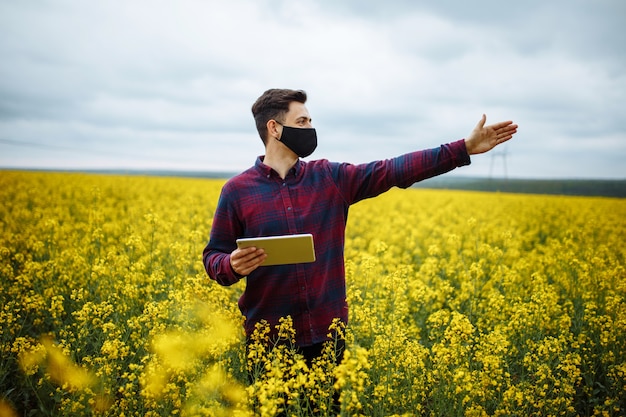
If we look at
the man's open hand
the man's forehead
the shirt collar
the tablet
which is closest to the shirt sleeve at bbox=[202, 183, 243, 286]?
the shirt collar

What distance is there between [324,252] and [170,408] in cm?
144

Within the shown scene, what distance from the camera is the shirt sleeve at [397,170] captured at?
2.57 meters

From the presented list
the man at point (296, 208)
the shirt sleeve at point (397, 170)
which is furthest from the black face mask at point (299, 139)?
the shirt sleeve at point (397, 170)

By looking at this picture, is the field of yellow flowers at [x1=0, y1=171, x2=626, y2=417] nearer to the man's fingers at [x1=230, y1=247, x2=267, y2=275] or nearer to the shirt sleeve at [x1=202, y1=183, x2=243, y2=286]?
the man's fingers at [x1=230, y1=247, x2=267, y2=275]

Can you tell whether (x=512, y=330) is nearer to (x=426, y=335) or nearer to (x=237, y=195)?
(x=426, y=335)

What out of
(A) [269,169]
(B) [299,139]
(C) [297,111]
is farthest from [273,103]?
(A) [269,169]

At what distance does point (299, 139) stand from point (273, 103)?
284 mm

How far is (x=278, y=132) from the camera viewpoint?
2.79m

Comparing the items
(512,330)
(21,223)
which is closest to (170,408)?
(512,330)

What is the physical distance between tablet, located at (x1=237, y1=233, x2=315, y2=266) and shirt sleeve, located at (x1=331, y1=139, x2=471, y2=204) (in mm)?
655

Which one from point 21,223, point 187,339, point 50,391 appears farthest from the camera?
point 21,223

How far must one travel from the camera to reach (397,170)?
2.66 meters

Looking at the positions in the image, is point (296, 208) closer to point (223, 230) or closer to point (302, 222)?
point (302, 222)

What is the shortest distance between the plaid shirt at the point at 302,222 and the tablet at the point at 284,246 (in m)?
0.34
